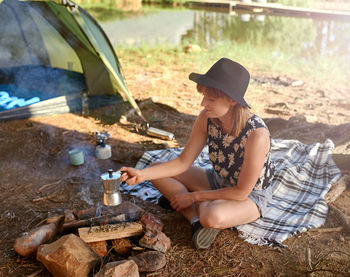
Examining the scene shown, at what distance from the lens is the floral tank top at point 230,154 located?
2.18 m

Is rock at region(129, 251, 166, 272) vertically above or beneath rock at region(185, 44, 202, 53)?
beneath

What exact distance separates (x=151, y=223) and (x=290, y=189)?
1.29 meters

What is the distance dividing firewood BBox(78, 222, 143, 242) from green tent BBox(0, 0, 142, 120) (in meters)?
2.66

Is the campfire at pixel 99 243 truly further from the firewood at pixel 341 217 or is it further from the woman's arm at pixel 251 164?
the firewood at pixel 341 217

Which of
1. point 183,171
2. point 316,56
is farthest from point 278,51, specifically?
point 183,171

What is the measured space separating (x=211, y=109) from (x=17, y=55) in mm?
4166

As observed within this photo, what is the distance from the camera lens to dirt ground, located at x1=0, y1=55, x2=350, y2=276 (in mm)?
2084

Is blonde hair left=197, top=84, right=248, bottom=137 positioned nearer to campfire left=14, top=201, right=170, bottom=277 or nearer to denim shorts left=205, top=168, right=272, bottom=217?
denim shorts left=205, top=168, right=272, bottom=217

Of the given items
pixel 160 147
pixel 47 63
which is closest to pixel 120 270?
pixel 160 147

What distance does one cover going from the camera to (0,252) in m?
2.13

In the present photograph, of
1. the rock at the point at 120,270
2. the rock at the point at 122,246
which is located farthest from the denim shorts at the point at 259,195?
the rock at the point at 120,270

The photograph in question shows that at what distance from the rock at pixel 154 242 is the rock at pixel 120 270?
0.21 m

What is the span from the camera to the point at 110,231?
2066mm

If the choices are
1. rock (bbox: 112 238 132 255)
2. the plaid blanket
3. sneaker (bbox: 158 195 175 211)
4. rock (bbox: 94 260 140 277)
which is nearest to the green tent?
the plaid blanket
